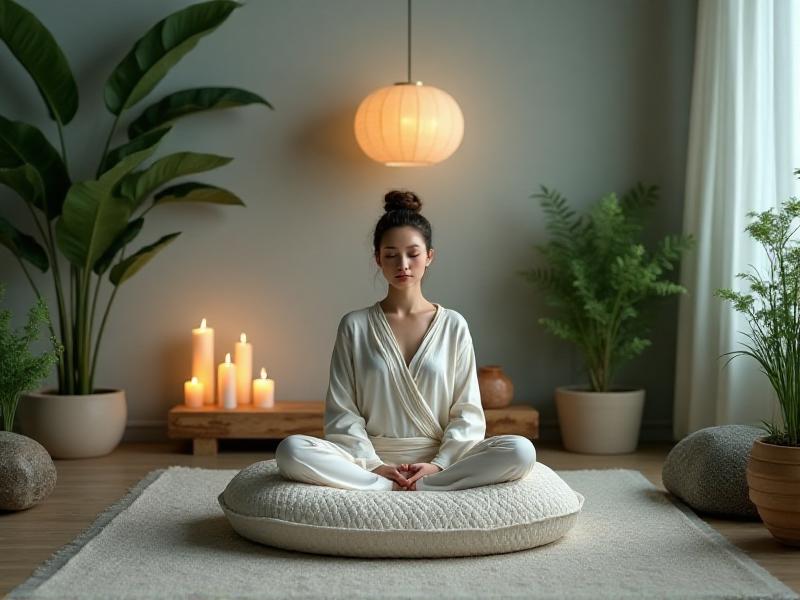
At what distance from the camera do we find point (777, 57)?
4.23 meters

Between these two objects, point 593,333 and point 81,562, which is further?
point 593,333

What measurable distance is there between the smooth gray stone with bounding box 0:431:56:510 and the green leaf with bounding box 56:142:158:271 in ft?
3.30

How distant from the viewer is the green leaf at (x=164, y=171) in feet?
14.9

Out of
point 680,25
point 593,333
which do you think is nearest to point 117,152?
point 593,333

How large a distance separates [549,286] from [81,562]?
2654mm

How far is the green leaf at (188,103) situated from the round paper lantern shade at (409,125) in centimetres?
47

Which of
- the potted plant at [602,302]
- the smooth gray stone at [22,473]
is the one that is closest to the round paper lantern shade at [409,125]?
the potted plant at [602,302]

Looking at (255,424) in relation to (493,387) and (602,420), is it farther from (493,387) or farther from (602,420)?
(602,420)

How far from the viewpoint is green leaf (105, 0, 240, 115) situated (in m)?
4.64

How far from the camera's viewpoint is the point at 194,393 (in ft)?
15.9

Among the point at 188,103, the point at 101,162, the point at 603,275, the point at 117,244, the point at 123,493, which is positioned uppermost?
the point at 188,103

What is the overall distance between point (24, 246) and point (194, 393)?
942 mm

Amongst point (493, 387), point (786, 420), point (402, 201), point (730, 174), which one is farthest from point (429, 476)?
point (730, 174)

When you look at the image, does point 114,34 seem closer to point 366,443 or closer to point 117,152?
point 117,152
